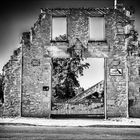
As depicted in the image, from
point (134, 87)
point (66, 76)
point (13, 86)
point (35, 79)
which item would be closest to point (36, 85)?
point (35, 79)

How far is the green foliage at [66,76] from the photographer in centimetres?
3569

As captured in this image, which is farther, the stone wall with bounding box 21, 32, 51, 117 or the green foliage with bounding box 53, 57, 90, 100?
the green foliage with bounding box 53, 57, 90, 100

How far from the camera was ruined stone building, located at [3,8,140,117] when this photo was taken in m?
16.8

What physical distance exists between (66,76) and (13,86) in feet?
64.4

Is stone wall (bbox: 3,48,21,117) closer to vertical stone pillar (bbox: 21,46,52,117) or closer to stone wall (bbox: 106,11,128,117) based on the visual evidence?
vertical stone pillar (bbox: 21,46,52,117)

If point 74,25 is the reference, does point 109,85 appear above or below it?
below

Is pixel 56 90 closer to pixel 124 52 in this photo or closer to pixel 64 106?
pixel 64 106

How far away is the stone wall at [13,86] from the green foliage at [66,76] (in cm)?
1876

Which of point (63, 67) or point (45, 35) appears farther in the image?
point (63, 67)

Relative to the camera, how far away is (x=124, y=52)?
17047mm

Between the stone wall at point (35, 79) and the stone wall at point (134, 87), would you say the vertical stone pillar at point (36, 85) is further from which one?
the stone wall at point (134, 87)

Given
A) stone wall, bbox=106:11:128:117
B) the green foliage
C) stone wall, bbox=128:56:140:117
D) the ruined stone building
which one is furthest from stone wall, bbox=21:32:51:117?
the green foliage

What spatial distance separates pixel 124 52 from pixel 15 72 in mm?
6125

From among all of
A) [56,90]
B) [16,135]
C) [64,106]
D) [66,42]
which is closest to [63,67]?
[56,90]
